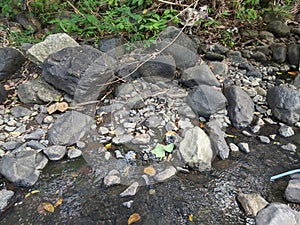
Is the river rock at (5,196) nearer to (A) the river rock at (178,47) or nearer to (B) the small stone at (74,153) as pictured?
(B) the small stone at (74,153)

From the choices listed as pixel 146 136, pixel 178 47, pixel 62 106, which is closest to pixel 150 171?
pixel 146 136

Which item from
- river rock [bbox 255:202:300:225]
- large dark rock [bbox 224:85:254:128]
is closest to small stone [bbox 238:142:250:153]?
large dark rock [bbox 224:85:254:128]

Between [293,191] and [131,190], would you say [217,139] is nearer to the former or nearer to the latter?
[293,191]

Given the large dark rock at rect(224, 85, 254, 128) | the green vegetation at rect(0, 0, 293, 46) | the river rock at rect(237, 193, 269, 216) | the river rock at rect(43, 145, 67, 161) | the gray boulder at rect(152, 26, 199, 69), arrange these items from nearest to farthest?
the river rock at rect(237, 193, 269, 216) → the river rock at rect(43, 145, 67, 161) → the large dark rock at rect(224, 85, 254, 128) → the gray boulder at rect(152, 26, 199, 69) → the green vegetation at rect(0, 0, 293, 46)

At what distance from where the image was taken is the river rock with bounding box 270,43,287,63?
416 centimetres

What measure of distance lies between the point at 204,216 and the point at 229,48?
2.79 metres

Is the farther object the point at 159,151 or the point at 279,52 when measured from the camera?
the point at 279,52

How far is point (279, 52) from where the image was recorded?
4.18 m

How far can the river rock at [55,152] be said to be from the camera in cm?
265

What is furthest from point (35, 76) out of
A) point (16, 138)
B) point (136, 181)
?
point (136, 181)

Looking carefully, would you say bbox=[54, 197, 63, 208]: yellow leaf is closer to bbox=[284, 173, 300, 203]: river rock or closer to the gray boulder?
bbox=[284, 173, 300, 203]: river rock

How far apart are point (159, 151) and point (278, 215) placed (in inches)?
41.8

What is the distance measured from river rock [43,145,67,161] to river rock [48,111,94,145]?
0.07 metres

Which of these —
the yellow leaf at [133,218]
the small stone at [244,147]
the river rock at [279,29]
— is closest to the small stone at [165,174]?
the yellow leaf at [133,218]
